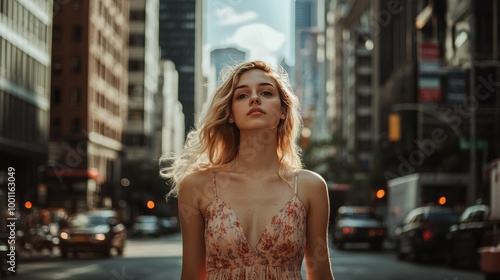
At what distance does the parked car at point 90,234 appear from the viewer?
30312 millimetres

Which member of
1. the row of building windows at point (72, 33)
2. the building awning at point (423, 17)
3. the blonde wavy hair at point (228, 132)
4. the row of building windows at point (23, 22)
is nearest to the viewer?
the blonde wavy hair at point (228, 132)

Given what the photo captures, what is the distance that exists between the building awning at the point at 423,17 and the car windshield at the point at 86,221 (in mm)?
39502

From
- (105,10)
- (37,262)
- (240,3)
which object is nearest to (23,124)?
(37,262)

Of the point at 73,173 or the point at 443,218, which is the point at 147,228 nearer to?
the point at 73,173

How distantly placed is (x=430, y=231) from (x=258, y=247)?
75.8 ft

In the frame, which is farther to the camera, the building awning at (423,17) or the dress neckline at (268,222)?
the building awning at (423,17)

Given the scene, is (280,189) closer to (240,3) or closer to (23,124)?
(240,3)

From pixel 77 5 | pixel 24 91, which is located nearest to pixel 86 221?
pixel 24 91

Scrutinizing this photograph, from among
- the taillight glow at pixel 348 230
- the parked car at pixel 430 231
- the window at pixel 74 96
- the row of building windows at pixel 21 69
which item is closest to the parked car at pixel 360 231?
the taillight glow at pixel 348 230

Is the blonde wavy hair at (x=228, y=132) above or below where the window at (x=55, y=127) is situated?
below

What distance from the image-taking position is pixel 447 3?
61594 mm

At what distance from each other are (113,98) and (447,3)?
4435 cm

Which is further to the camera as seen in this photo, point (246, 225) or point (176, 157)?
point (176, 157)

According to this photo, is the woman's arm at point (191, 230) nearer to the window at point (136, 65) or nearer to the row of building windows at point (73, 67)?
the row of building windows at point (73, 67)
